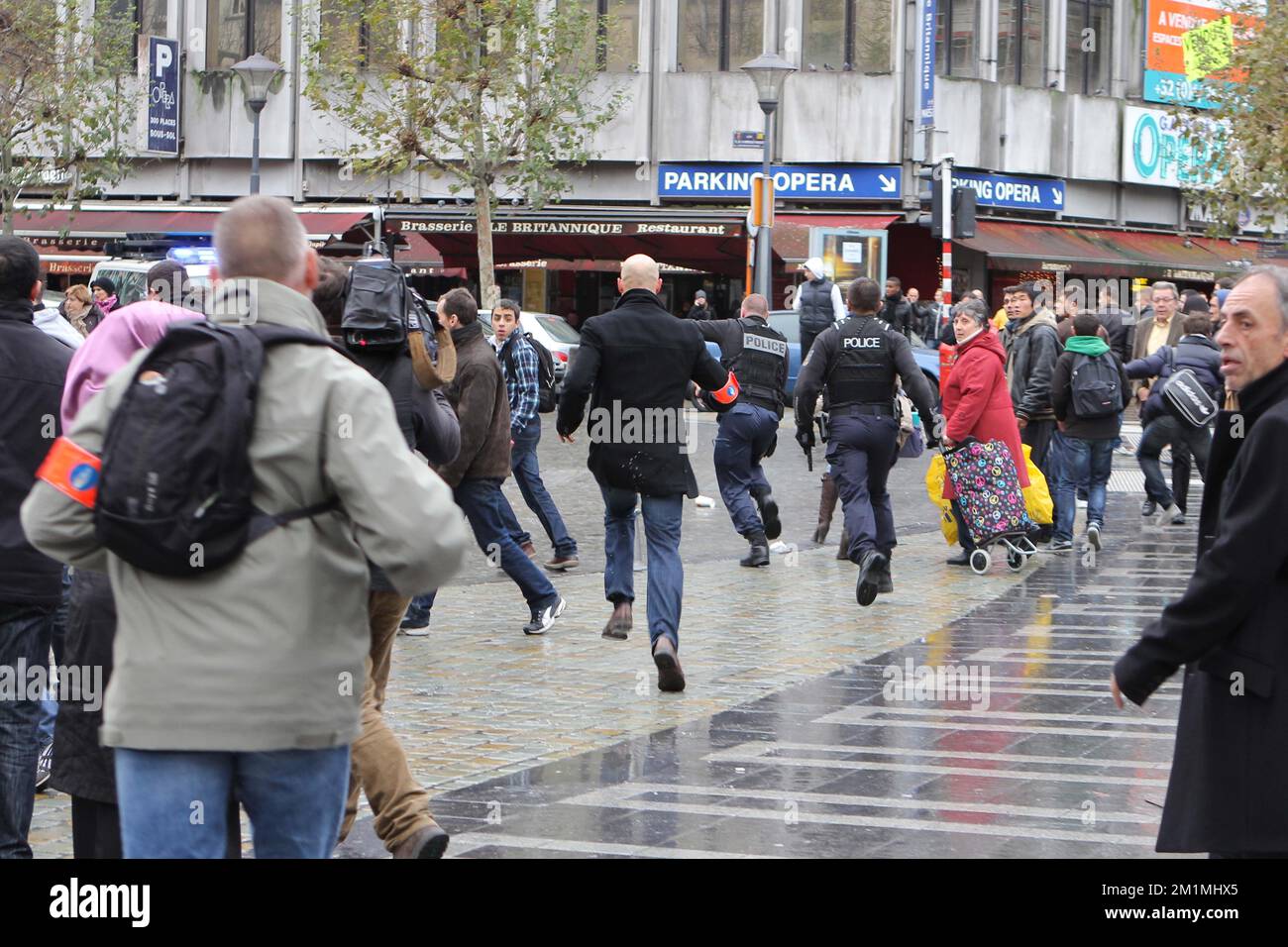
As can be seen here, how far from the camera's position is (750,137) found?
31.3 metres

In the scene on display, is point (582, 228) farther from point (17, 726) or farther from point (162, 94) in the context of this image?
point (17, 726)

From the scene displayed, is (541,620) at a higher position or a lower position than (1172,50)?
lower

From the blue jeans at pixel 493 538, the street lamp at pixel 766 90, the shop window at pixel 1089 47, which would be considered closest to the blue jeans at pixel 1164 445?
the blue jeans at pixel 493 538

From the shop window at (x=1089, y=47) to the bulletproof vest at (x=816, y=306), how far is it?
2177 cm

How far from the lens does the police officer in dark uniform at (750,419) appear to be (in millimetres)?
13680

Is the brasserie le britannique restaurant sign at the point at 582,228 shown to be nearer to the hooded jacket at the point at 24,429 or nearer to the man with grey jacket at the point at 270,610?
the hooded jacket at the point at 24,429

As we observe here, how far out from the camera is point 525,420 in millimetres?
13203

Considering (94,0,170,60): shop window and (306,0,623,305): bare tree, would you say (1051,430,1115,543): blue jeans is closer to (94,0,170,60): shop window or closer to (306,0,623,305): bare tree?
(306,0,623,305): bare tree

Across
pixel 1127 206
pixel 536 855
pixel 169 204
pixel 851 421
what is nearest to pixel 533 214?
pixel 169 204

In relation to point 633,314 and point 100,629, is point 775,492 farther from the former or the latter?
point 100,629

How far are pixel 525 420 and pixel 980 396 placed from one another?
125 inches

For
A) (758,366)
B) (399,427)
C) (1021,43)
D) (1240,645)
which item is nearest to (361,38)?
(1021,43)
